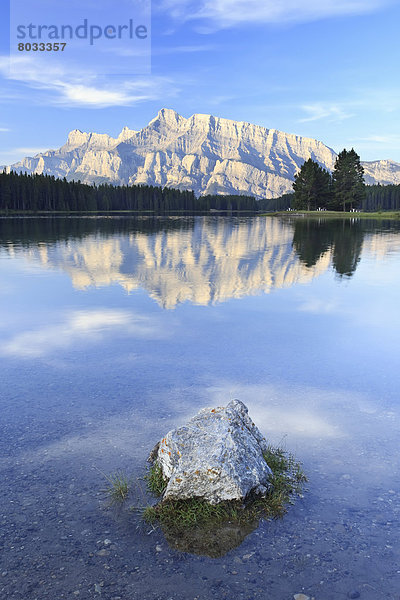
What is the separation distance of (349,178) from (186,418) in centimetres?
13867

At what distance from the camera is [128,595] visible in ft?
16.5

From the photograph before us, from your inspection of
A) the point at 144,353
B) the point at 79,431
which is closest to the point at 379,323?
the point at 144,353

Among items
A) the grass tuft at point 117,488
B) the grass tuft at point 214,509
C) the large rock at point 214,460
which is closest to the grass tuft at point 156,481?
the grass tuft at point 214,509

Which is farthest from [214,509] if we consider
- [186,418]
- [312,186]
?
[312,186]

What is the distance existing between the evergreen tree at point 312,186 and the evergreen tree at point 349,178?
434 centimetres

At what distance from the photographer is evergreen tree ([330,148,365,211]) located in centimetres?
13450

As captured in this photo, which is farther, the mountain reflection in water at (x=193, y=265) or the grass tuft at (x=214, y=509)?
the mountain reflection in water at (x=193, y=265)

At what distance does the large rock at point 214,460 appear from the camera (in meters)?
6.38

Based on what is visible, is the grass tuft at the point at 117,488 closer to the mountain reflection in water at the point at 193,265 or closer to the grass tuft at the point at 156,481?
the grass tuft at the point at 156,481

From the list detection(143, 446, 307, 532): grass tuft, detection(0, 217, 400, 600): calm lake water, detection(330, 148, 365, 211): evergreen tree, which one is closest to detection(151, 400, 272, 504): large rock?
detection(143, 446, 307, 532): grass tuft

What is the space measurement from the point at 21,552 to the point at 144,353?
7.78 m

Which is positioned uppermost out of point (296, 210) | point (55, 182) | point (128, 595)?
point (55, 182)

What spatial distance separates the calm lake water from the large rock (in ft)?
1.87

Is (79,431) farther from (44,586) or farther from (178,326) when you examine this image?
(178,326)
